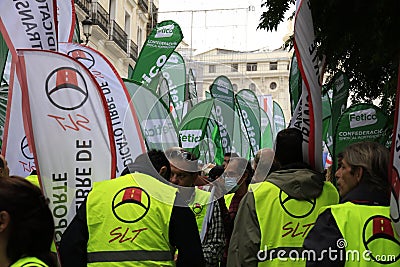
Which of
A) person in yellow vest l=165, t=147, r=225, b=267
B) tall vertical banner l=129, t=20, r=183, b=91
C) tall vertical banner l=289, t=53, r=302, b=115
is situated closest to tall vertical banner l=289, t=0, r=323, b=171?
person in yellow vest l=165, t=147, r=225, b=267

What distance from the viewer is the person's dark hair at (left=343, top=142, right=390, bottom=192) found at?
3.55 m

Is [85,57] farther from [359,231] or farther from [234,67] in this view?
[359,231]

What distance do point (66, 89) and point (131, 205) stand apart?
109 centimetres

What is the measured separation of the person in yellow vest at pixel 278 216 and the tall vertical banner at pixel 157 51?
17.3ft

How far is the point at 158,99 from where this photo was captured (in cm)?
381

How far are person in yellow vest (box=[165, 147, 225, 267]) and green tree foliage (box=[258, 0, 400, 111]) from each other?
1.64 meters

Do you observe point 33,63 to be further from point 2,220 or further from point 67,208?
point 2,220

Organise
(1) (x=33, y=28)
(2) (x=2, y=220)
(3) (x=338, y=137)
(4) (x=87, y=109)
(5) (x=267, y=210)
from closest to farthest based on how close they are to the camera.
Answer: (2) (x=2, y=220) < (5) (x=267, y=210) < (4) (x=87, y=109) < (1) (x=33, y=28) < (3) (x=338, y=137)

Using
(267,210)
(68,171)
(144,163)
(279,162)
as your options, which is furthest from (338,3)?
(68,171)

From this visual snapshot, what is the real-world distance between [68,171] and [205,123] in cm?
111

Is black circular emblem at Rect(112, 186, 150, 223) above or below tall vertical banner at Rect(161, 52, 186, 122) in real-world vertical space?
below

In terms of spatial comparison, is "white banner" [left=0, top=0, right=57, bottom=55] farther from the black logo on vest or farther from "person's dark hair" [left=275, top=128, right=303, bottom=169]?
the black logo on vest

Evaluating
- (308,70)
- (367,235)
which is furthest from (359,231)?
(308,70)

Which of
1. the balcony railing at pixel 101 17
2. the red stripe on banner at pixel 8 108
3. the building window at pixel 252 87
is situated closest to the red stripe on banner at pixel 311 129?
the building window at pixel 252 87
